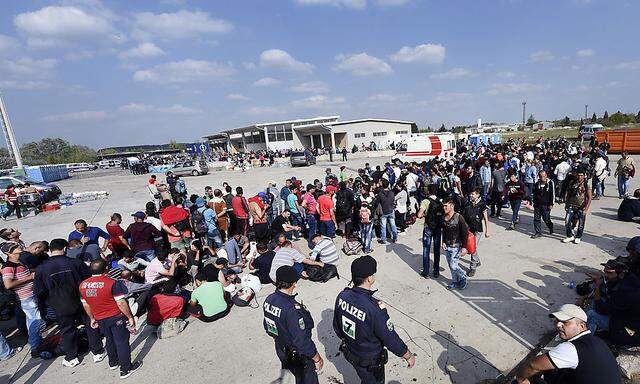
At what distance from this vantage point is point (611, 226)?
7852mm

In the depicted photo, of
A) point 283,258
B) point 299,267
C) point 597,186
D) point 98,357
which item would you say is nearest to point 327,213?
point 299,267

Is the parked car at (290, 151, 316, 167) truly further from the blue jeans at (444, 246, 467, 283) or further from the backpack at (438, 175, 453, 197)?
the blue jeans at (444, 246, 467, 283)

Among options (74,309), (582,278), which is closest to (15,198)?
(74,309)

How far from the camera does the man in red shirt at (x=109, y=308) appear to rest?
12.2ft

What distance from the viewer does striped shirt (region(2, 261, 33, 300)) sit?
4539 mm

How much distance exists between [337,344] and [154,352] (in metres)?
2.78

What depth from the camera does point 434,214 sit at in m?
5.54

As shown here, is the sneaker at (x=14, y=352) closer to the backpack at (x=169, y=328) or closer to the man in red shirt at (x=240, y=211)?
the backpack at (x=169, y=328)

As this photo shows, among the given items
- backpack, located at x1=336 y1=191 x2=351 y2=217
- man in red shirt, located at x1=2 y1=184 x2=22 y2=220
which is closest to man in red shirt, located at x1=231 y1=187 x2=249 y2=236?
backpack, located at x1=336 y1=191 x2=351 y2=217

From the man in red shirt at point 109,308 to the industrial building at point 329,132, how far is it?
40.6 meters

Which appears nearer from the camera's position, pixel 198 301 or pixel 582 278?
pixel 198 301

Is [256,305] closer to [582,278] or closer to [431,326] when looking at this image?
[431,326]

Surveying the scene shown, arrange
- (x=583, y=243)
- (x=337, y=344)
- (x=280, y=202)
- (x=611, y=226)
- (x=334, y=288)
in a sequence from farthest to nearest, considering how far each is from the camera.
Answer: (x=280, y=202) < (x=611, y=226) < (x=583, y=243) < (x=334, y=288) < (x=337, y=344)

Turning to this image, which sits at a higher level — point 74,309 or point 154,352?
point 74,309
